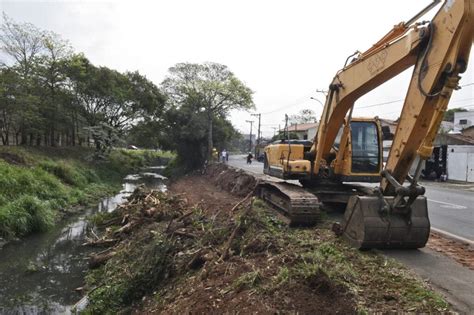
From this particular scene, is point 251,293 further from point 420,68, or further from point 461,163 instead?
point 461,163

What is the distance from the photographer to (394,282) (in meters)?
5.43

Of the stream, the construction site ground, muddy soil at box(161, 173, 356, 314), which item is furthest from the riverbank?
Answer: muddy soil at box(161, 173, 356, 314)

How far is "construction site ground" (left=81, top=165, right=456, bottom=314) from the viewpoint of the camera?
15.5ft

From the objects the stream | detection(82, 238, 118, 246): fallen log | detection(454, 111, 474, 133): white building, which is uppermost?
detection(454, 111, 474, 133): white building

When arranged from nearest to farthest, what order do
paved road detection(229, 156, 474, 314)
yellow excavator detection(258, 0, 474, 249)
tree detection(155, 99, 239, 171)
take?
paved road detection(229, 156, 474, 314), yellow excavator detection(258, 0, 474, 249), tree detection(155, 99, 239, 171)

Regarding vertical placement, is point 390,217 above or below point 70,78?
below

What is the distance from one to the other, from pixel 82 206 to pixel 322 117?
43.3ft

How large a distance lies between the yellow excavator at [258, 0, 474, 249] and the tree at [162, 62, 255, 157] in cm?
3114

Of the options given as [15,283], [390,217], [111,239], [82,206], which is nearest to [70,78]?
[82,206]

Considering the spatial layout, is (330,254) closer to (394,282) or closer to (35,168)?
(394,282)

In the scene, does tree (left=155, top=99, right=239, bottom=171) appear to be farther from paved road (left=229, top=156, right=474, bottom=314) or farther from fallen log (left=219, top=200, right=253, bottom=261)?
fallen log (left=219, top=200, right=253, bottom=261)

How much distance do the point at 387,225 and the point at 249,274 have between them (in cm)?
282

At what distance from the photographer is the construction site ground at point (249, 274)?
4.73m

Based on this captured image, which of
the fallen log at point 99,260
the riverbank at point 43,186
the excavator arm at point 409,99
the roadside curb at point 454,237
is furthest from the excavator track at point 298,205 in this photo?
the riverbank at point 43,186
